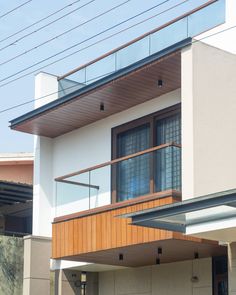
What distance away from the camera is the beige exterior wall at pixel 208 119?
15.7m

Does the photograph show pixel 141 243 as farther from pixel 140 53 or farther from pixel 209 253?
pixel 140 53

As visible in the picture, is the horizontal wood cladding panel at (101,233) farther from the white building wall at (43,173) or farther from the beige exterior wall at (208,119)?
the white building wall at (43,173)

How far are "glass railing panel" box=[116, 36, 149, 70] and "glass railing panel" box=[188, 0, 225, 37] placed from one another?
4.55 feet

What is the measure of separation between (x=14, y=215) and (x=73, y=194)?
8862mm

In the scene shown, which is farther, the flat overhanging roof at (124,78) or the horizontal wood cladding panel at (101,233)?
the flat overhanging roof at (124,78)

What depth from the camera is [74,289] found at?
2020 centimetres

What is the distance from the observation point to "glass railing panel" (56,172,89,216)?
1864 centimetres

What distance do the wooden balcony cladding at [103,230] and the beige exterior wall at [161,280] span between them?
2.40m

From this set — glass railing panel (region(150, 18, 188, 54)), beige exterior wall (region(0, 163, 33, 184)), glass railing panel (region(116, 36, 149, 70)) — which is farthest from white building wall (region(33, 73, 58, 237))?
beige exterior wall (region(0, 163, 33, 184))

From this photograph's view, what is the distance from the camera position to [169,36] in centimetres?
1778

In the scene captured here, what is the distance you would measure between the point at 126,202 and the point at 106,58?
170 inches

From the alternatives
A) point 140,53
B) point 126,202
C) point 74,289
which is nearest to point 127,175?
point 126,202

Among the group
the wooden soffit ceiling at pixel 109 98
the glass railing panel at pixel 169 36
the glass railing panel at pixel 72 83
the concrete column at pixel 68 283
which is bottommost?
the concrete column at pixel 68 283

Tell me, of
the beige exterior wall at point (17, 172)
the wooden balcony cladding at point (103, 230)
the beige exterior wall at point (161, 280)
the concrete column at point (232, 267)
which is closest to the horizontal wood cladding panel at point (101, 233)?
the wooden balcony cladding at point (103, 230)
